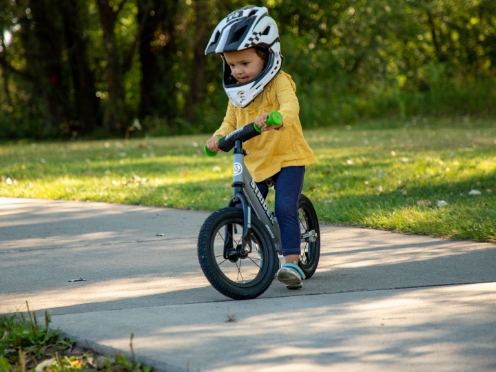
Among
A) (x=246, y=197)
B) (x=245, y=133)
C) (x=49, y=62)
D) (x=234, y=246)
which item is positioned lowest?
(x=234, y=246)

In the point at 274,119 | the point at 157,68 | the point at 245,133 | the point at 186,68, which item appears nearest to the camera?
the point at 274,119

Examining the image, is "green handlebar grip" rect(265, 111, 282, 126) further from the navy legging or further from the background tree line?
the background tree line

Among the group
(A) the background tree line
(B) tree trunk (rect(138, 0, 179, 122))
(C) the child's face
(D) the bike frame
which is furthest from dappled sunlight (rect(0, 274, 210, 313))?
(B) tree trunk (rect(138, 0, 179, 122))

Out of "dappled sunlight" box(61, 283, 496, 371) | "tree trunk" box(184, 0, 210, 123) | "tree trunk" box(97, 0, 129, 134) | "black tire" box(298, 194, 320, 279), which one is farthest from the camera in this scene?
"tree trunk" box(184, 0, 210, 123)

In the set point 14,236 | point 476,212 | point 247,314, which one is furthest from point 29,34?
point 247,314

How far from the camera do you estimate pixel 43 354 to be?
323 centimetres

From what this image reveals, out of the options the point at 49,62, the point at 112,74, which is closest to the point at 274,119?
the point at 112,74

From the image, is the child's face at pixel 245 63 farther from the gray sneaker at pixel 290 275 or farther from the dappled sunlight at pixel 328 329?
the dappled sunlight at pixel 328 329

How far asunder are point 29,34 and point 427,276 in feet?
62.9

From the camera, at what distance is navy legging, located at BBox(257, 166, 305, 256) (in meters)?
4.32

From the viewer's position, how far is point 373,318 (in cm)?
348

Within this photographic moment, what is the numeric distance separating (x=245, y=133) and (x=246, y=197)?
363 mm

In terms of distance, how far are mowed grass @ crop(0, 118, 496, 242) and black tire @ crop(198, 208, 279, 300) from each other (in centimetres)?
208

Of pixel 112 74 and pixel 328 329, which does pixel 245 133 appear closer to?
pixel 328 329
